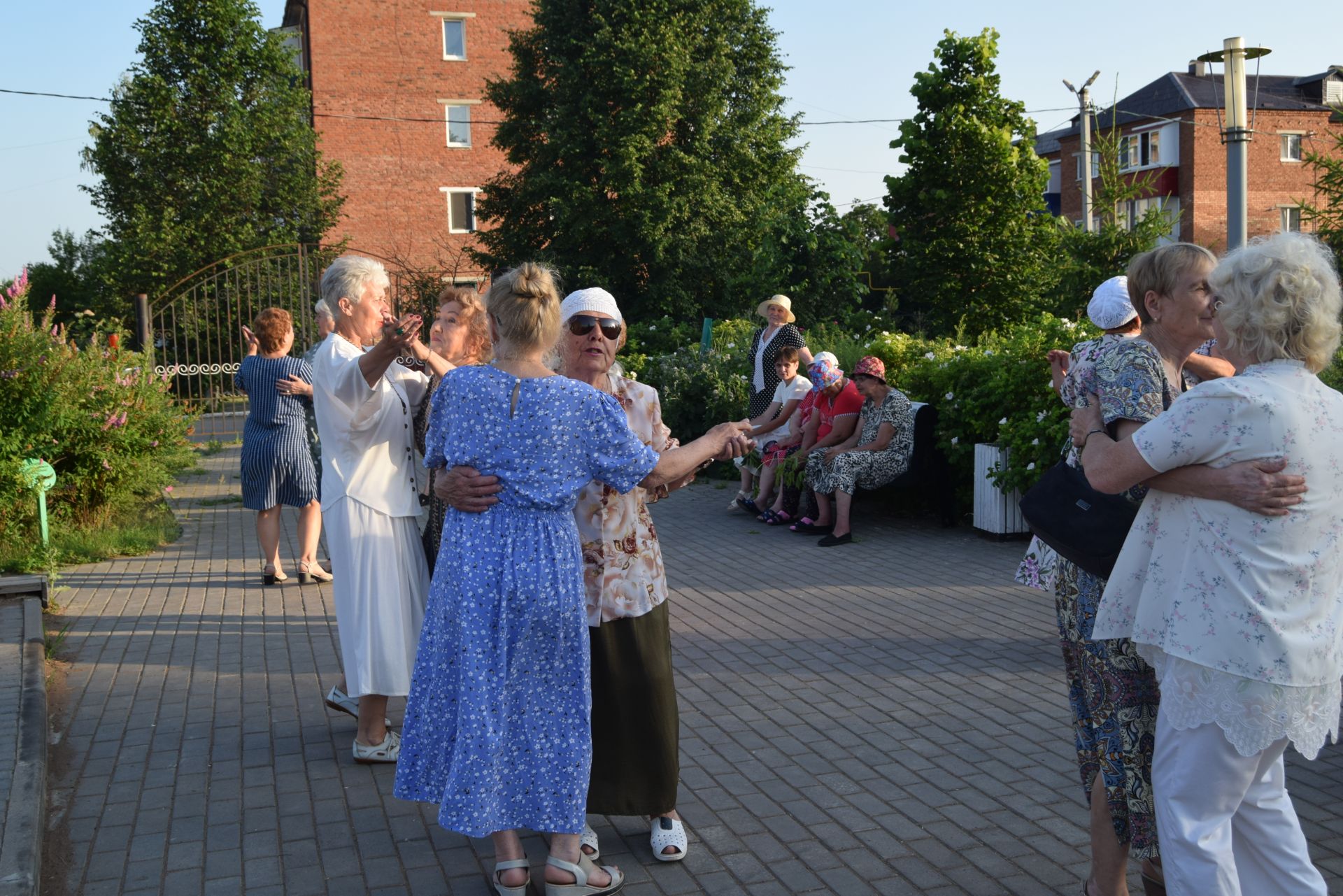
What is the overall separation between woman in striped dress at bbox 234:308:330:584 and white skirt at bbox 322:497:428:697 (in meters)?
4.06

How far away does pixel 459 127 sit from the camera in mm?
46156

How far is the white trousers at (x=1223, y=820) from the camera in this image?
2.72m

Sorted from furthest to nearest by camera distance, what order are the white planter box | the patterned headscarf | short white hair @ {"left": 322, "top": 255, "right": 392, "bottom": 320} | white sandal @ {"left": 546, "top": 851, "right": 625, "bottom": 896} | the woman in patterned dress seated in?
the patterned headscarf
the woman in patterned dress seated
the white planter box
short white hair @ {"left": 322, "top": 255, "right": 392, "bottom": 320}
white sandal @ {"left": 546, "top": 851, "right": 625, "bottom": 896}

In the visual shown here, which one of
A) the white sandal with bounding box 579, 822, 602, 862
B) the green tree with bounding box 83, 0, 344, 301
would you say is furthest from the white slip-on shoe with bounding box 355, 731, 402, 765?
the green tree with bounding box 83, 0, 344, 301

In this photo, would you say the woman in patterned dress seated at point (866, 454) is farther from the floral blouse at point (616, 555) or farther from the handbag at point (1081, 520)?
the handbag at point (1081, 520)

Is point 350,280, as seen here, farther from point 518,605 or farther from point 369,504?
point 518,605

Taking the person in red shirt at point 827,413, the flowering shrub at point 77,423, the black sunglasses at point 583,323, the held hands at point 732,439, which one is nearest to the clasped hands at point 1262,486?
the held hands at point 732,439

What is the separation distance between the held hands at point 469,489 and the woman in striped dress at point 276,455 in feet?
17.9

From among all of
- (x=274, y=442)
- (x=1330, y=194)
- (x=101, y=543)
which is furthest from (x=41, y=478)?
(x=1330, y=194)

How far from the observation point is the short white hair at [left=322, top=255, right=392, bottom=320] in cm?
489

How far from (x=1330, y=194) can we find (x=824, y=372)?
32.8 ft

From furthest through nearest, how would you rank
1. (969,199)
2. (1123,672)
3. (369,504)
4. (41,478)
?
(969,199) → (41,478) → (369,504) → (1123,672)

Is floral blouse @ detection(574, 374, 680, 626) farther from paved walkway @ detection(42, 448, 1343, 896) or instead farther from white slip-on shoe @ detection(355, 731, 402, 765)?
white slip-on shoe @ detection(355, 731, 402, 765)

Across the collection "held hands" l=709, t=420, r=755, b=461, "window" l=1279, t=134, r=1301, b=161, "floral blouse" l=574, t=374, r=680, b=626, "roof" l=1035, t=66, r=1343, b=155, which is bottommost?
"floral blouse" l=574, t=374, r=680, b=626
